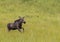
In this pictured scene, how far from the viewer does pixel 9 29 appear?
531 inches

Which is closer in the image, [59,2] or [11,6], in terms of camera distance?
[11,6]

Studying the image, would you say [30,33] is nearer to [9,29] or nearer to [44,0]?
[9,29]

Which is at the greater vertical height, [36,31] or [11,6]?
[36,31]

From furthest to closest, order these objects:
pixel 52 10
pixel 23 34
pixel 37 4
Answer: pixel 37 4 < pixel 52 10 < pixel 23 34

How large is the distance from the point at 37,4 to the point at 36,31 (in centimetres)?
1849

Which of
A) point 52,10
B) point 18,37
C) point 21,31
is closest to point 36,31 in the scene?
point 21,31

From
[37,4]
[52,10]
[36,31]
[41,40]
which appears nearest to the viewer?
[41,40]

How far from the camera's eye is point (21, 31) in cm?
1305

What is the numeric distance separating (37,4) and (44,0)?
1817mm

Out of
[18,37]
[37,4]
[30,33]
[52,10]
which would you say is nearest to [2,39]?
[18,37]

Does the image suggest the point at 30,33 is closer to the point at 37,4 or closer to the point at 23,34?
the point at 23,34

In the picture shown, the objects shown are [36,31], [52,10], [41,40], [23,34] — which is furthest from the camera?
[52,10]

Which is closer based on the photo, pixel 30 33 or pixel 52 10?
pixel 30 33

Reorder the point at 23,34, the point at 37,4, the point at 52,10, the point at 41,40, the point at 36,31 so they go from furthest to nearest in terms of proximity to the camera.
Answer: the point at 37,4 < the point at 52,10 < the point at 36,31 < the point at 23,34 < the point at 41,40
